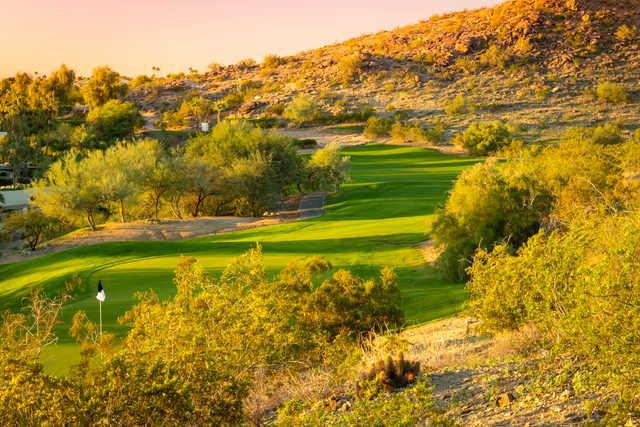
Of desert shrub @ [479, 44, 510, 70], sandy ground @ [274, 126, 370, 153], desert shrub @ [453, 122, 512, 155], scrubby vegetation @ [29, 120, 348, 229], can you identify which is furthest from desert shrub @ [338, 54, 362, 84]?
scrubby vegetation @ [29, 120, 348, 229]

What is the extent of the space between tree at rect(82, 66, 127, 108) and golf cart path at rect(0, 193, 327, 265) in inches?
2798

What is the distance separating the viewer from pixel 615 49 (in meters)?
123

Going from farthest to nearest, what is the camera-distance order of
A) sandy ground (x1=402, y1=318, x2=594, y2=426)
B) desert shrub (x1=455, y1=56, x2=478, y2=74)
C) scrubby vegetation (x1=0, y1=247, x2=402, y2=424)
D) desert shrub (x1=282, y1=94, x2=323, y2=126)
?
desert shrub (x1=455, y1=56, x2=478, y2=74)
desert shrub (x1=282, y1=94, x2=323, y2=126)
sandy ground (x1=402, y1=318, x2=594, y2=426)
scrubby vegetation (x1=0, y1=247, x2=402, y2=424)

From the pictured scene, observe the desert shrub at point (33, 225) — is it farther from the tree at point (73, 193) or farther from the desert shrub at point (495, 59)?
the desert shrub at point (495, 59)

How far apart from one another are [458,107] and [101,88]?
61.4m

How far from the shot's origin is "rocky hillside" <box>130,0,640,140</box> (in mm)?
98500

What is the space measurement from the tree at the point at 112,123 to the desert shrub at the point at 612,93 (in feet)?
227

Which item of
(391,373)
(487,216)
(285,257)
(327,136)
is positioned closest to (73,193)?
(285,257)

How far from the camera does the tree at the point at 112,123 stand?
85562 mm

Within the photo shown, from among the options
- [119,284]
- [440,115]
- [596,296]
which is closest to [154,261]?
[119,284]

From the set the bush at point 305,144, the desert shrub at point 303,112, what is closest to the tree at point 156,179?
the bush at point 305,144

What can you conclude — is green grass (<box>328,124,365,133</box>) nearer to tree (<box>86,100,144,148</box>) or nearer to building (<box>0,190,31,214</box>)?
tree (<box>86,100,144,148</box>)

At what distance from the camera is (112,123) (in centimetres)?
8669

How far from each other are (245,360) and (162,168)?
4042 centimetres
